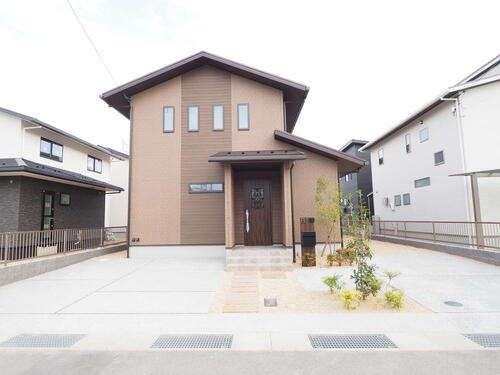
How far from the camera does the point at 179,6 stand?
11258 mm

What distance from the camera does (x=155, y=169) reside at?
982 cm

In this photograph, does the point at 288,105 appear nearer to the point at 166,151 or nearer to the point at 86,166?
the point at 166,151

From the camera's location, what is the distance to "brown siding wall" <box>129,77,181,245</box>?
9.56m

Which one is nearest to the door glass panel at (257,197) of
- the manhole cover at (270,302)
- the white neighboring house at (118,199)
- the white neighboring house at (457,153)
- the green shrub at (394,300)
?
the manhole cover at (270,302)

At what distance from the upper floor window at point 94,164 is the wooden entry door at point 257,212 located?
31.6 ft

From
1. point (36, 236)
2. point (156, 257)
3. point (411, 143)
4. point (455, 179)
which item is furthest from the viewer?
point (411, 143)

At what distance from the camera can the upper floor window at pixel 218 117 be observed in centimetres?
993

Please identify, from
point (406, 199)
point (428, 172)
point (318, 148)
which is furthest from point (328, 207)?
point (406, 199)

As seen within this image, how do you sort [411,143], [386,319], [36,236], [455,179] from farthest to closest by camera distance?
[411,143]
[455,179]
[36,236]
[386,319]

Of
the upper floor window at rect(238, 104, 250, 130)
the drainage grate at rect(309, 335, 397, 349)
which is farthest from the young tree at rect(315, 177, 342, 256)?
the drainage grate at rect(309, 335, 397, 349)

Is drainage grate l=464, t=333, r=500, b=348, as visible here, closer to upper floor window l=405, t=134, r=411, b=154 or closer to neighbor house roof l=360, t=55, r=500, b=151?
neighbor house roof l=360, t=55, r=500, b=151

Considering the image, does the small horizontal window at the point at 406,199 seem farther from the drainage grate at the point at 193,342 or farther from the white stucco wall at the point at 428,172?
the drainage grate at the point at 193,342

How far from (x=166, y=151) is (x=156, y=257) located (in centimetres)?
369

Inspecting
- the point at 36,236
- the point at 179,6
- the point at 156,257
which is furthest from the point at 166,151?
the point at 179,6
